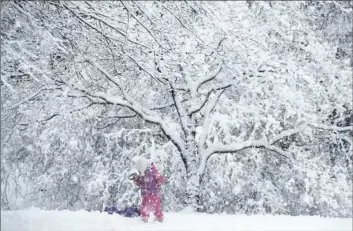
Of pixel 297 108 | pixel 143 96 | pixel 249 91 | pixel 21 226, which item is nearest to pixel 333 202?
pixel 297 108

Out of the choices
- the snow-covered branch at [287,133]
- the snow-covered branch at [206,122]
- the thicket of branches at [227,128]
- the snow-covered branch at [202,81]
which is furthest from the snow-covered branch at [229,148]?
the snow-covered branch at [202,81]

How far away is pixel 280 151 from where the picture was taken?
1393cm

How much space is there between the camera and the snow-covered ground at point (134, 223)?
22.9 feet

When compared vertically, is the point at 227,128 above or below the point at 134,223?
above

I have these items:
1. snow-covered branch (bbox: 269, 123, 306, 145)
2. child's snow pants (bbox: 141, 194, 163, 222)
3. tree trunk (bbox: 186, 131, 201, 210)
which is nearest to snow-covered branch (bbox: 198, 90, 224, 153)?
tree trunk (bbox: 186, 131, 201, 210)

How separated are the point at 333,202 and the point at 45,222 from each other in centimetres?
961

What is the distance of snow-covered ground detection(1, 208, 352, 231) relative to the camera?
699cm

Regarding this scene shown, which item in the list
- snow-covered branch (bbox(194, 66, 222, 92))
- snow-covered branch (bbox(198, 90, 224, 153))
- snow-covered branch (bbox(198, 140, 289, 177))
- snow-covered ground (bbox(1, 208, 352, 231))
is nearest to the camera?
snow-covered ground (bbox(1, 208, 352, 231))

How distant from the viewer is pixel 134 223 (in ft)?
24.8

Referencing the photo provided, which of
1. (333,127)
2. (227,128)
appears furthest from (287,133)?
(227,128)

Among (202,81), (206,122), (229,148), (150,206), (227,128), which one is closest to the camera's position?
(150,206)

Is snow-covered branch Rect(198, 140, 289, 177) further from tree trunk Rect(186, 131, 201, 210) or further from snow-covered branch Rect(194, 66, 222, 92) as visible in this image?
snow-covered branch Rect(194, 66, 222, 92)

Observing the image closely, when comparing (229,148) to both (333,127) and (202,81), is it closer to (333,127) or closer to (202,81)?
(202,81)

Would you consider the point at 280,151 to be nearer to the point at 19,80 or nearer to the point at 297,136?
the point at 297,136
